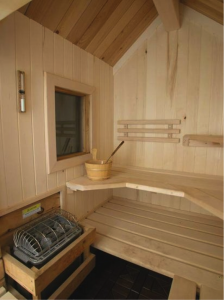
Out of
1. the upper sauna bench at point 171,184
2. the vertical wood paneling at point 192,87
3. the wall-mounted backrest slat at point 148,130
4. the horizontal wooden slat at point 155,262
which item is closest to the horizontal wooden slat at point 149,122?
the wall-mounted backrest slat at point 148,130

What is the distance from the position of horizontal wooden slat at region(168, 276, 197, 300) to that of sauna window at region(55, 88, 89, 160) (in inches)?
42.1

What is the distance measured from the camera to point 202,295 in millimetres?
960

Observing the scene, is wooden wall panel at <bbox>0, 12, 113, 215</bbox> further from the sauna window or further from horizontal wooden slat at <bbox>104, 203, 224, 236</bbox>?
horizontal wooden slat at <bbox>104, 203, 224, 236</bbox>

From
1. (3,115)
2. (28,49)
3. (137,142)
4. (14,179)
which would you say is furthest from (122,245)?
(28,49)

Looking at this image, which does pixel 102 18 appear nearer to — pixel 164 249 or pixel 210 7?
pixel 210 7

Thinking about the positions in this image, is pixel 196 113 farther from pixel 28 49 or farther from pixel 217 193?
pixel 28 49

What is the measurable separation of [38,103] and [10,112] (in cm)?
20

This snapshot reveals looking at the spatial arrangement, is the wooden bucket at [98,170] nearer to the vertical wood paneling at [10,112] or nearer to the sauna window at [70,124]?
the sauna window at [70,124]

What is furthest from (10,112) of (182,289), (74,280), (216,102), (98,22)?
(216,102)

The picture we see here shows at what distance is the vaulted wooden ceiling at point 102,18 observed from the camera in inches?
44.4

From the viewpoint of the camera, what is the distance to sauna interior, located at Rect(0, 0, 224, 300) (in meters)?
1.04

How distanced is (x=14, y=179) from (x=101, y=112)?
41.5 inches

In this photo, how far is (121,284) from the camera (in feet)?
4.36

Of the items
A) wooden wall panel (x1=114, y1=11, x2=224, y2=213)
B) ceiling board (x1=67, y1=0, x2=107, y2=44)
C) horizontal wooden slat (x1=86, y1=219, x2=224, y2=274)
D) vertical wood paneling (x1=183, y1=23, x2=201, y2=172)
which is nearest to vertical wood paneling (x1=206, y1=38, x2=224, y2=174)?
wooden wall panel (x1=114, y1=11, x2=224, y2=213)
